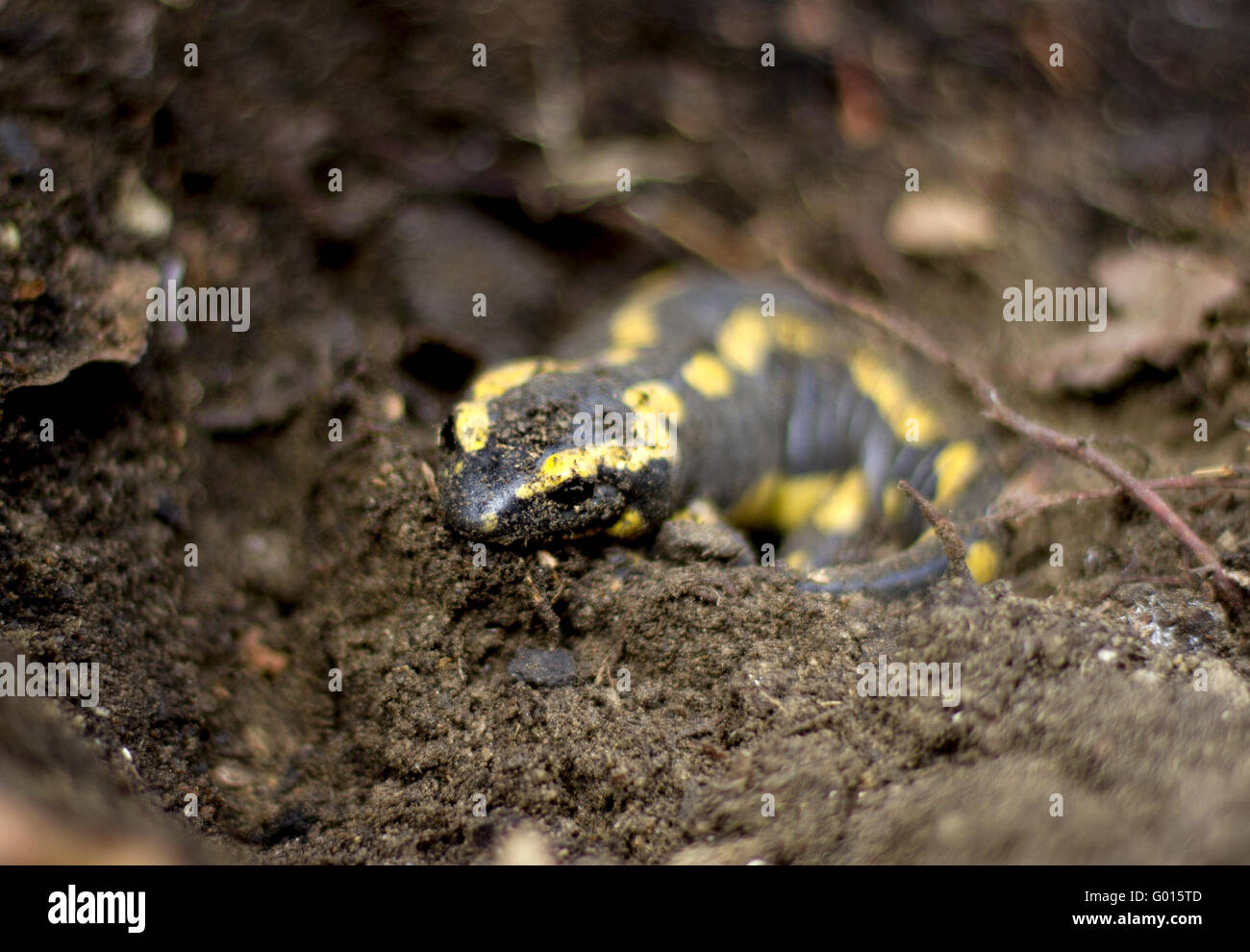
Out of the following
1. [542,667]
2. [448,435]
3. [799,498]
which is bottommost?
[542,667]

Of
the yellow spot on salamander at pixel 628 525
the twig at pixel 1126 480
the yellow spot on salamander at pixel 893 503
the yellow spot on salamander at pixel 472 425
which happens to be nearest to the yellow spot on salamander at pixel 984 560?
the twig at pixel 1126 480

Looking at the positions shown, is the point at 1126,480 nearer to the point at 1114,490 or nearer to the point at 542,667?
the point at 1114,490

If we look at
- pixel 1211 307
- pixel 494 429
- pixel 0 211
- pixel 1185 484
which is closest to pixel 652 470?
pixel 494 429

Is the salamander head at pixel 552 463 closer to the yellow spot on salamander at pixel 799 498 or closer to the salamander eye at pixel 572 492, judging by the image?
the salamander eye at pixel 572 492

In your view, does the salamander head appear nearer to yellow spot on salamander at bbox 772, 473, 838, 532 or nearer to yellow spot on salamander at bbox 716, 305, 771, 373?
yellow spot on salamander at bbox 716, 305, 771, 373

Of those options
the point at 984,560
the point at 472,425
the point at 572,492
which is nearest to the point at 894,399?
the point at 984,560
